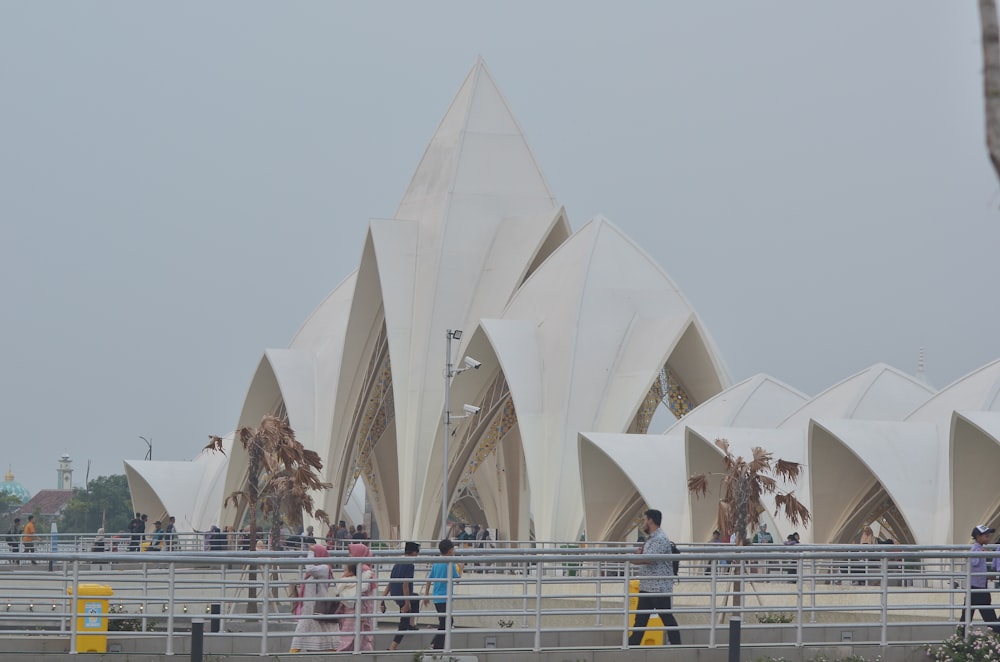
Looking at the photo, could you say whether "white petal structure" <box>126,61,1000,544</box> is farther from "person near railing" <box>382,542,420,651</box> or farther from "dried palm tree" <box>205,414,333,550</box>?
"person near railing" <box>382,542,420,651</box>

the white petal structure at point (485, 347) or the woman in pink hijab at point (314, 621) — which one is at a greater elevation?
the white petal structure at point (485, 347)

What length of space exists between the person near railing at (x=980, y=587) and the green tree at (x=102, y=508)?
4921 inches

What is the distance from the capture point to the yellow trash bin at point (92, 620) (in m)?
14.2

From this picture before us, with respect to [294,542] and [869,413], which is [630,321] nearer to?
[869,413]

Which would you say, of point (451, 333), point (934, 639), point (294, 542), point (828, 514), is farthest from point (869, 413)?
point (934, 639)

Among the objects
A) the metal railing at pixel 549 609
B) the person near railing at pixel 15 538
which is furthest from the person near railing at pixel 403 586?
the person near railing at pixel 15 538

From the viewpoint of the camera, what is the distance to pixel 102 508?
13575 cm

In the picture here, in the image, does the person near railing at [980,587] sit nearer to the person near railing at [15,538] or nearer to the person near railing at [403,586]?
the person near railing at [403,586]

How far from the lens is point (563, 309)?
1719 inches

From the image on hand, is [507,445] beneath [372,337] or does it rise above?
beneath

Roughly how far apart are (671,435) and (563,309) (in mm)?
5061

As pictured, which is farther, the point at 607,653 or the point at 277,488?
→ the point at 277,488

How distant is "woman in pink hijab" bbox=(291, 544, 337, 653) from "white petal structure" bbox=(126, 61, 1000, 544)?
20.5 m

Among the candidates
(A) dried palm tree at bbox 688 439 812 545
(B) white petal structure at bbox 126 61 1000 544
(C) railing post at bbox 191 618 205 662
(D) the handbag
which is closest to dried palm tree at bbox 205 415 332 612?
(B) white petal structure at bbox 126 61 1000 544
